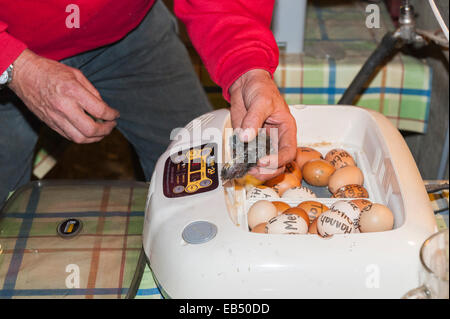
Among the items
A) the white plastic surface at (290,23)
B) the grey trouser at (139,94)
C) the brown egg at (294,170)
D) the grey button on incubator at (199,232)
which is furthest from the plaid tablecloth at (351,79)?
the grey button on incubator at (199,232)

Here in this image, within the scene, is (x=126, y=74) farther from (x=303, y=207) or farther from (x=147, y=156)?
(x=303, y=207)

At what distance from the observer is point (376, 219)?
0.63 metres

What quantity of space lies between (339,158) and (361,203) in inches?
5.5

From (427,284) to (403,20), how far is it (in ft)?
2.40

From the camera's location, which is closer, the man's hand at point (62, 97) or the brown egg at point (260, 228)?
the brown egg at point (260, 228)

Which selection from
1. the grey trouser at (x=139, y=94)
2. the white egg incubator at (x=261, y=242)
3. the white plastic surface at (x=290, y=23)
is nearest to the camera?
the white egg incubator at (x=261, y=242)

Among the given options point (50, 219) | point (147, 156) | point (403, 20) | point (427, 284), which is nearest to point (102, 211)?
point (50, 219)

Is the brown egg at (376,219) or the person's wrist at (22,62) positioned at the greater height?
the person's wrist at (22,62)

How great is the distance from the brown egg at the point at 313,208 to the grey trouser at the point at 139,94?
49 cm

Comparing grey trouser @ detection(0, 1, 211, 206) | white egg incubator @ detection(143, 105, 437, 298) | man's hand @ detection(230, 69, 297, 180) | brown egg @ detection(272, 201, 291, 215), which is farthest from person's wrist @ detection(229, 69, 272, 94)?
grey trouser @ detection(0, 1, 211, 206)

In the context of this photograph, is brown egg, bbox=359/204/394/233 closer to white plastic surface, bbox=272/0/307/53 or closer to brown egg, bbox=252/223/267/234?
brown egg, bbox=252/223/267/234

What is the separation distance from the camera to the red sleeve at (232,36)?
82cm

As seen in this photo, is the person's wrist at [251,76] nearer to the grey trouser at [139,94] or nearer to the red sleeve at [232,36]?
the red sleeve at [232,36]

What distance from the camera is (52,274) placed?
29.1 inches
